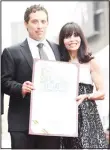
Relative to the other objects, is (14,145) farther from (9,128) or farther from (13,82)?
(13,82)

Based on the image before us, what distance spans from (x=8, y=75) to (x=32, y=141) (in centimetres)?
25

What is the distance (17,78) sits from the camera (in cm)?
110

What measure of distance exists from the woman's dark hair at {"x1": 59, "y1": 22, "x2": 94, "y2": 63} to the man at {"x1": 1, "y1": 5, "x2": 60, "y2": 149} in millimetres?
73

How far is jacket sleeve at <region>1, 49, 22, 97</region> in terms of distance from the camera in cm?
106

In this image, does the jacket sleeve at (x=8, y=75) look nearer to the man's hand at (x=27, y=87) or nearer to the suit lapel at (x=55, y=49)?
the man's hand at (x=27, y=87)

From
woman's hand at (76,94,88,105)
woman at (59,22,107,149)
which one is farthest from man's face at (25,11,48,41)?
woman's hand at (76,94,88,105)

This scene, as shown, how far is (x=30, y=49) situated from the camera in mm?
1142

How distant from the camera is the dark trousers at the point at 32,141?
3.59 feet

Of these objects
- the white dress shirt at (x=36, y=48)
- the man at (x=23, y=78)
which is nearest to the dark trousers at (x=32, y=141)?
the man at (x=23, y=78)

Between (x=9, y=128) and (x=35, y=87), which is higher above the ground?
(x=35, y=87)

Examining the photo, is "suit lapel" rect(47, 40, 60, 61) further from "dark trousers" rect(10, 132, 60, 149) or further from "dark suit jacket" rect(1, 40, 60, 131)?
"dark trousers" rect(10, 132, 60, 149)

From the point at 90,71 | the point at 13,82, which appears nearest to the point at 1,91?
the point at 13,82

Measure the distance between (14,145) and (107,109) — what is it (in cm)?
66

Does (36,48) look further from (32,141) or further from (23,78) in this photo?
(32,141)
